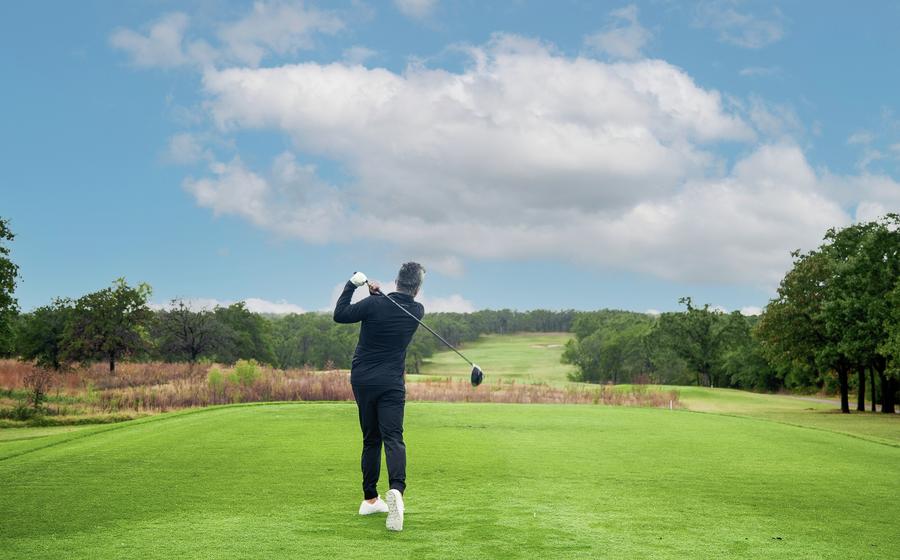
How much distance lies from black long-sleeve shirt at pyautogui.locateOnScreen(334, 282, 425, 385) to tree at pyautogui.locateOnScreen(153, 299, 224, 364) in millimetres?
56608

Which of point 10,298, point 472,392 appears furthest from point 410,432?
point 10,298

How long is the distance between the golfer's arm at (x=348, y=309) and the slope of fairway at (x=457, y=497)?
1.80 m

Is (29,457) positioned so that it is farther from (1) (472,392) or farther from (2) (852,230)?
(2) (852,230)

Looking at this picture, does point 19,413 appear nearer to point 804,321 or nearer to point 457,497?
point 457,497

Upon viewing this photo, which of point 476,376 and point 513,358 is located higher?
point 476,376

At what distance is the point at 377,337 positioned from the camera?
22.6ft

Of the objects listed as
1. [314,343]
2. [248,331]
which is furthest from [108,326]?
[314,343]

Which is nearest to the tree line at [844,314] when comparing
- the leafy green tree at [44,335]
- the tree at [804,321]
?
the tree at [804,321]

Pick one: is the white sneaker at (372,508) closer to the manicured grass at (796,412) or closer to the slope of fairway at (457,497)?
the slope of fairway at (457,497)

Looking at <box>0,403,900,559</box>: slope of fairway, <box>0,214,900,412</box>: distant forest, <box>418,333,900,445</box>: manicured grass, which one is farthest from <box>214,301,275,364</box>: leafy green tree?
<box>0,403,900,559</box>: slope of fairway

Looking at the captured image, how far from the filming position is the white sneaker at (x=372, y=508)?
268 inches

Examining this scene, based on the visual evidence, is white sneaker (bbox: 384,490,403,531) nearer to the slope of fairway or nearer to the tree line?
the slope of fairway

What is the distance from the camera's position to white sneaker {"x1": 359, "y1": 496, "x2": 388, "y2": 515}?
681 cm

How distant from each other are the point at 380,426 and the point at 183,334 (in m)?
58.4
